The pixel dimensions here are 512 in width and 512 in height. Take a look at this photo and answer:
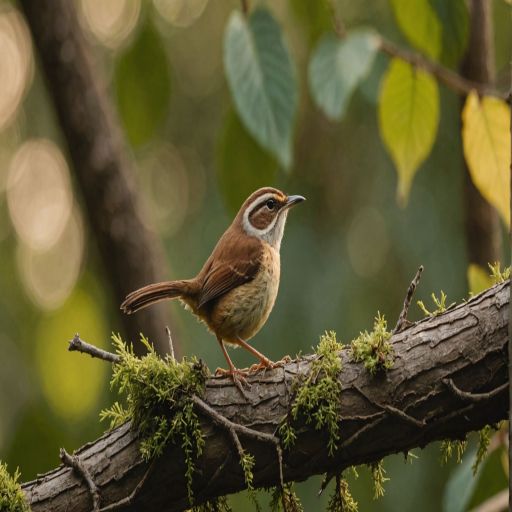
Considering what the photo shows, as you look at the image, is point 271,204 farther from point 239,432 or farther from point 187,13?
point 187,13

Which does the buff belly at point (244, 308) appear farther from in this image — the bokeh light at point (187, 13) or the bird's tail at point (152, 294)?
the bokeh light at point (187, 13)

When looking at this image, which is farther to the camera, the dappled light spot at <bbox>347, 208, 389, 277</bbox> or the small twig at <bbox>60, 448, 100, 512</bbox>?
the dappled light spot at <bbox>347, 208, 389, 277</bbox>

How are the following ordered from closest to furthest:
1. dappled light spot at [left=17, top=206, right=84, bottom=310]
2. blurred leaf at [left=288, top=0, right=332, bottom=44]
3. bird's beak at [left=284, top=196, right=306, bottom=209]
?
1. blurred leaf at [left=288, top=0, right=332, bottom=44]
2. bird's beak at [left=284, top=196, right=306, bottom=209]
3. dappled light spot at [left=17, top=206, right=84, bottom=310]

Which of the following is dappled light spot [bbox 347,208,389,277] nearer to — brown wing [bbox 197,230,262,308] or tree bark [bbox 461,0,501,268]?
tree bark [bbox 461,0,501,268]

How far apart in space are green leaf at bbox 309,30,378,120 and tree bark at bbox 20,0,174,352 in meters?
2.36

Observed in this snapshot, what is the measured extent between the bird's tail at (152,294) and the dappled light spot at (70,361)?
90.2 inches

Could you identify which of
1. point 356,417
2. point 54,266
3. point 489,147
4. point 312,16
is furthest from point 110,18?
point 356,417

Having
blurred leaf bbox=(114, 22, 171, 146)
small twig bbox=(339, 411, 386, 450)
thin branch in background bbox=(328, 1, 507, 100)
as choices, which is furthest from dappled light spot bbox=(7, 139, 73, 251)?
small twig bbox=(339, 411, 386, 450)

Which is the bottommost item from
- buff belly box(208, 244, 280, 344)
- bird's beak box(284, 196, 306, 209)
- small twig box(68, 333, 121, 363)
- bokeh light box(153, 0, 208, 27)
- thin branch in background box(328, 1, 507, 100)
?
buff belly box(208, 244, 280, 344)

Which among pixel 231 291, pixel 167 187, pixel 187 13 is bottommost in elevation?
pixel 231 291

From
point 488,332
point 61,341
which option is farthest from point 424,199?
point 488,332

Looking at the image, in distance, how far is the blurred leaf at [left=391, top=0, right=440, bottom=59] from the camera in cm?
405

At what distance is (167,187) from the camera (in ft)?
30.2

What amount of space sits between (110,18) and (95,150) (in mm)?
2572
